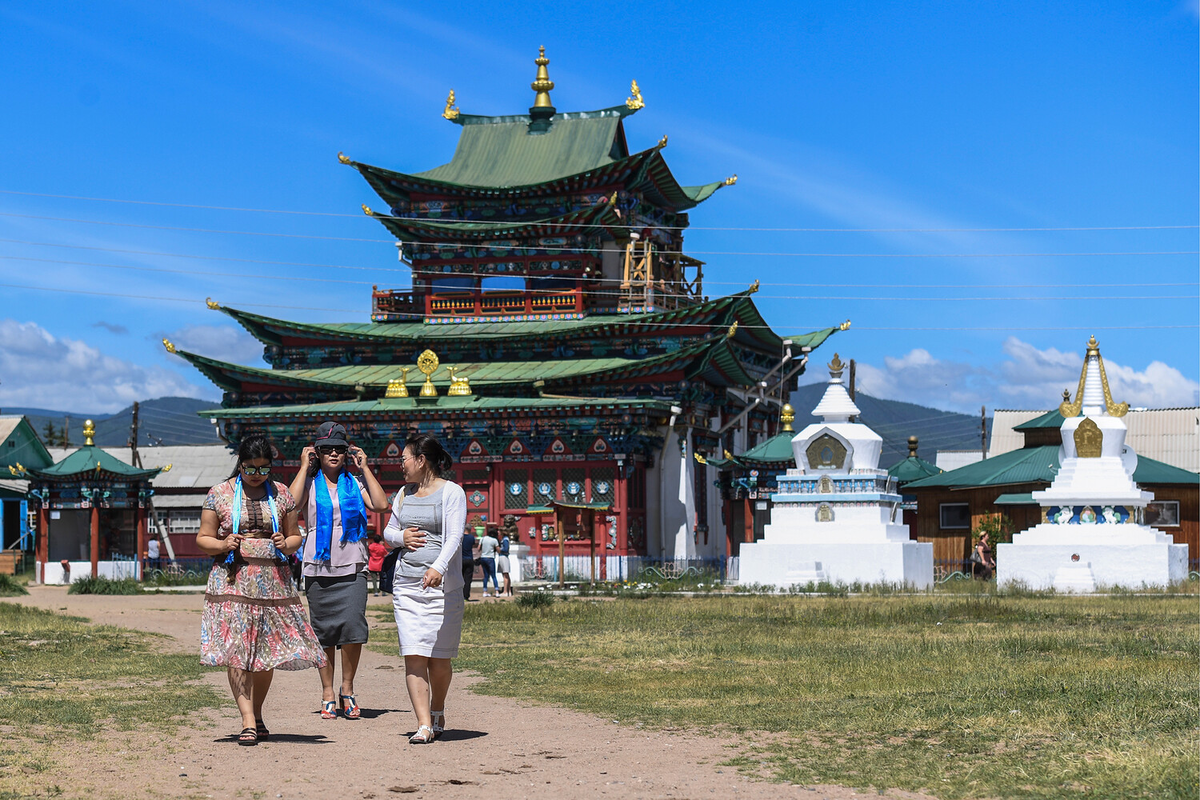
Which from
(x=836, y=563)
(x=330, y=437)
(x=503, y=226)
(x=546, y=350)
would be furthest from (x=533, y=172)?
(x=330, y=437)

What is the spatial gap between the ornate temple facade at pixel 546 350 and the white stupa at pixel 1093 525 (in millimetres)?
10958

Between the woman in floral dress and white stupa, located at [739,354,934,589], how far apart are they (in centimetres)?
2514

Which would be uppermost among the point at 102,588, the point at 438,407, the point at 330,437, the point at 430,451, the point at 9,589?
the point at 438,407

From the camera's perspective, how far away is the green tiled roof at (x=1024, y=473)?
43.1m

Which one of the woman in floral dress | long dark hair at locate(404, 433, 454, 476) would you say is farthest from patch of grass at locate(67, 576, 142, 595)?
long dark hair at locate(404, 433, 454, 476)

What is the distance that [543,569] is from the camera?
4294 centimetres

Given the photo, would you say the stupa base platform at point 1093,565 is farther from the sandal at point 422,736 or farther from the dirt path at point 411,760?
the sandal at point 422,736

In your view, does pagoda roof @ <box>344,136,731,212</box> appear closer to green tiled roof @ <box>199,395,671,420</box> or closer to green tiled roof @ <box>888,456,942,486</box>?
green tiled roof @ <box>199,395,671,420</box>

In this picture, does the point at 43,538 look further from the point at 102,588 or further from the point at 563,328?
the point at 563,328

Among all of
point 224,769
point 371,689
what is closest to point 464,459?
point 371,689

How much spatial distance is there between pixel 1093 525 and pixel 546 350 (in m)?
18.9

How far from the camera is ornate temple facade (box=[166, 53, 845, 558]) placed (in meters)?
44.3

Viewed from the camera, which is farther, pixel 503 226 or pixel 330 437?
pixel 503 226

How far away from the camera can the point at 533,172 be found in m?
50.9
